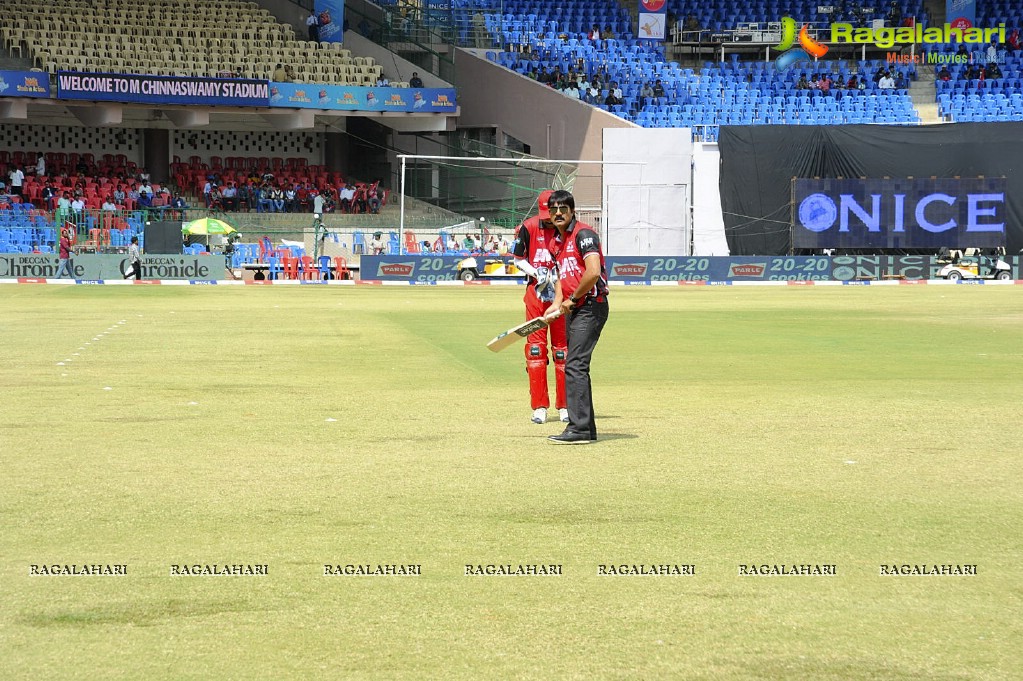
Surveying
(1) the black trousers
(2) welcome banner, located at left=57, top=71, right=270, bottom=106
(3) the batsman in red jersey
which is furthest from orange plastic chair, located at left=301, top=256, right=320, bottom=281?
(1) the black trousers

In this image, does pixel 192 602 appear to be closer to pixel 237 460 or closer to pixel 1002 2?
pixel 237 460

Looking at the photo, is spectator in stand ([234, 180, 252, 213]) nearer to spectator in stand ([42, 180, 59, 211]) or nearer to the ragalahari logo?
spectator in stand ([42, 180, 59, 211])

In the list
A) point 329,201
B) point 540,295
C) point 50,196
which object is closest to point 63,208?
point 50,196

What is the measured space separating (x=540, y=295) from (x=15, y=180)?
4637 centimetres

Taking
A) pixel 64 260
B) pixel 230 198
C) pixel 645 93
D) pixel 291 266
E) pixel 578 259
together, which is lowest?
pixel 291 266

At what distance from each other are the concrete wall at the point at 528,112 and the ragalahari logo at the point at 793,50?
10979 mm

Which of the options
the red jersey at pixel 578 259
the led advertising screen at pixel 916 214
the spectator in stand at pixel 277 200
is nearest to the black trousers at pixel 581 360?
the red jersey at pixel 578 259

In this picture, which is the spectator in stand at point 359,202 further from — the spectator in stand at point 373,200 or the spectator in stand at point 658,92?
the spectator in stand at point 658,92

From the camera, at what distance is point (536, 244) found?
11.8m

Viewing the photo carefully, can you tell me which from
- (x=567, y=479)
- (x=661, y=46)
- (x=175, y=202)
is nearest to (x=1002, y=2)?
(x=661, y=46)

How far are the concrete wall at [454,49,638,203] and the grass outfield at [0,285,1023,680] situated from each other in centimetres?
4136

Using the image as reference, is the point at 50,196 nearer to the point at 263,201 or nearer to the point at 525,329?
the point at 263,201

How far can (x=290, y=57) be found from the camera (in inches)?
2307

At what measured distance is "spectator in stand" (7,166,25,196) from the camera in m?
52.7
